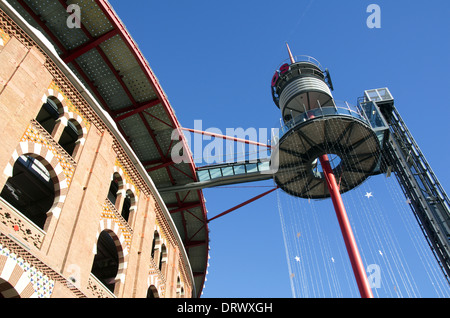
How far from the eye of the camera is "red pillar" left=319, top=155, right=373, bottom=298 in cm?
1594

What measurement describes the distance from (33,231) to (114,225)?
167 inches

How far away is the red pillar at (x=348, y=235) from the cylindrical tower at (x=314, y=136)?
1005 millimetres

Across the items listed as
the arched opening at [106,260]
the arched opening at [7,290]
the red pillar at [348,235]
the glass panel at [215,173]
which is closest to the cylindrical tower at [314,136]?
the red pillar at [348,235]

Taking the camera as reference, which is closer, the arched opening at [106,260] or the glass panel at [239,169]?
the arched opening at [106,260]

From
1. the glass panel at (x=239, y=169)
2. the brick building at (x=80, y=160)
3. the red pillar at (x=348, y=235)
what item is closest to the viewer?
the brick building at (x=80, y=160)

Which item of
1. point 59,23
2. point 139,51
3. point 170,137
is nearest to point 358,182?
point 170,137

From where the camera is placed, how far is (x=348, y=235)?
18203 millimetres

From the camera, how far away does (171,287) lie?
65.0 feet

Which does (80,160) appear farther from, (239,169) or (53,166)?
(239,169)

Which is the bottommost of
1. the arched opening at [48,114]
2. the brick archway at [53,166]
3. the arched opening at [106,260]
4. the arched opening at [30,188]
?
the brick archway at [53,166]

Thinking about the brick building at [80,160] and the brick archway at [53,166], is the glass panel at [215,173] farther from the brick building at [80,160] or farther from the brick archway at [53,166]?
the brick archway at [53,166]

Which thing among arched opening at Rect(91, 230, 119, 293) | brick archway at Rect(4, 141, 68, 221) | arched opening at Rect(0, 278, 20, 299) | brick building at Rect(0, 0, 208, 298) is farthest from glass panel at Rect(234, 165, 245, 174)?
arched opening at Rect(0, 278, 20, 299)

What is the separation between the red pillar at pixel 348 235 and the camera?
15936mm
